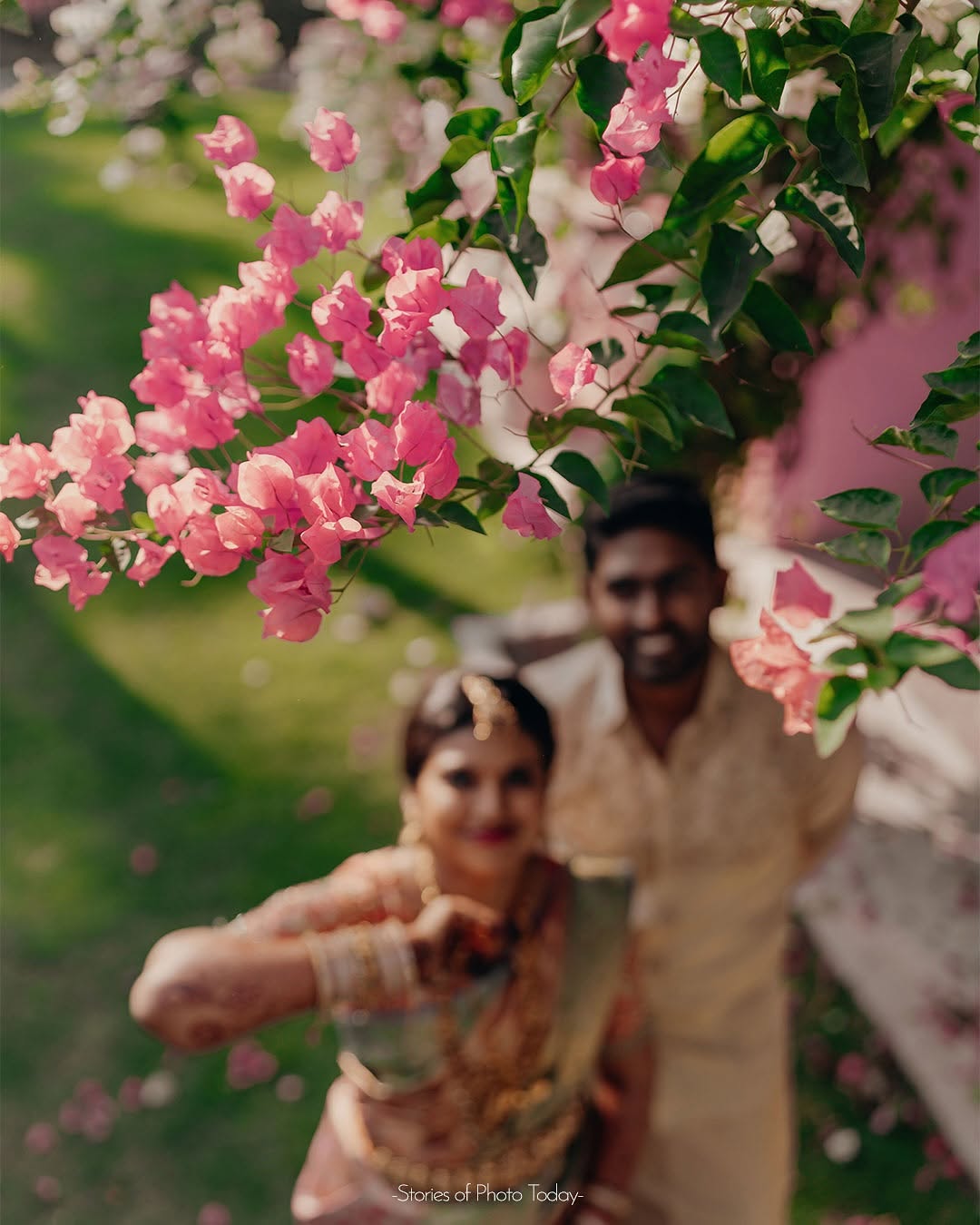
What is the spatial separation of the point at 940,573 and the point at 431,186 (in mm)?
494

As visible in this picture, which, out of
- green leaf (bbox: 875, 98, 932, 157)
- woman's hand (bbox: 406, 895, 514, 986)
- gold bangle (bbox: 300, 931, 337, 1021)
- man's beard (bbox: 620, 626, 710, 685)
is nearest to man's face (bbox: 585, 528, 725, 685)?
man's beard (bbox: 620, 626, 710, 685)

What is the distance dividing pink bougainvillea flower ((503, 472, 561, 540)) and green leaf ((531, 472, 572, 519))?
0.11 ft

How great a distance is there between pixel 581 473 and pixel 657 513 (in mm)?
1025

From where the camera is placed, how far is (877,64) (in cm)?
80

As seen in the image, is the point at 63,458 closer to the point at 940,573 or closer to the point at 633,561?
the point at 940,573

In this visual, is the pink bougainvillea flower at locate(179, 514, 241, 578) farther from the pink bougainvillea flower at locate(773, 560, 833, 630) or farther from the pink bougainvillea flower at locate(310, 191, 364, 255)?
the pink bougainvillea flower at locate(773, 560, 833, 630)

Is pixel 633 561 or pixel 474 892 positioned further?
pixel 633 561

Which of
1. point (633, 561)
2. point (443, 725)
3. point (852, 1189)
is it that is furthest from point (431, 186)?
point (852, 1189)

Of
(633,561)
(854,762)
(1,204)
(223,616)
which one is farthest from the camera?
(1,204)

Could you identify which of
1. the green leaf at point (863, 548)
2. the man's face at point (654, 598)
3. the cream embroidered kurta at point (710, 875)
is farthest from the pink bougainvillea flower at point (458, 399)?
the cream embroidered kurta at point (710, 875)

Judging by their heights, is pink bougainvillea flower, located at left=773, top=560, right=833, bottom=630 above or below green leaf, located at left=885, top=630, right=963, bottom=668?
below

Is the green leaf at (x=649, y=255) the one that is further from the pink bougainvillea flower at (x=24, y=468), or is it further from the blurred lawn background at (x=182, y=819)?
the blurred lawn background at (x=182, y=819)

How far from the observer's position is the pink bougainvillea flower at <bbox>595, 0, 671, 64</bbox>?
761 mm

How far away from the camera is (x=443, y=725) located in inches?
67.5
